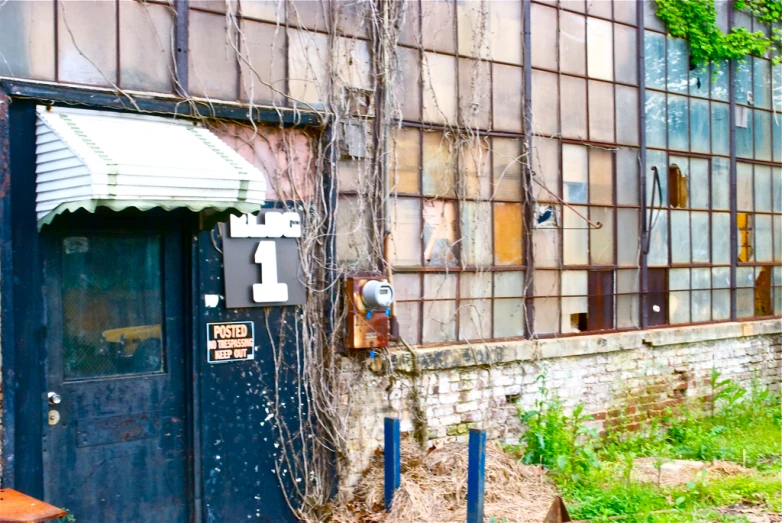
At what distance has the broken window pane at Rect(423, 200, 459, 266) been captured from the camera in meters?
7.00

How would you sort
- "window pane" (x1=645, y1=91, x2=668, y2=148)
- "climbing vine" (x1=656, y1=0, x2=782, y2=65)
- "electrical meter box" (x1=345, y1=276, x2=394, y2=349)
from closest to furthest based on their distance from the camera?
1. "electrical meter box" (x1=345, y1=276, x2=394, y2=349)
2. "window pane" (x1=645, y1=91, x2=668, y2=148)
3. "climbing vine" (x1=656, y1=0, x2=782, y2=65)

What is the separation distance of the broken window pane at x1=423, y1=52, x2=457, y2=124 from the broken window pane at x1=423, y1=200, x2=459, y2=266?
0.76m

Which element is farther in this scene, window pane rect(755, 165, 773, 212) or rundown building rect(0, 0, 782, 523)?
window pane rect(755, 165, 773, 212)

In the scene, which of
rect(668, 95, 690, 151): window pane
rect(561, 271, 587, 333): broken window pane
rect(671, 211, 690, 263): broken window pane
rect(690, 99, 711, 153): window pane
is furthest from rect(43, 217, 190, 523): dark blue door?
rect(690, 99, 711, 153): window pane

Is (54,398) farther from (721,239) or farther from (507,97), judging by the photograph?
(721,239)

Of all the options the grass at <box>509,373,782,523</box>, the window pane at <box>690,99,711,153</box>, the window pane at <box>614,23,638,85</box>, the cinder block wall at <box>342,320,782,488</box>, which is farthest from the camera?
the window pane at <box>690,99,711,153</box>

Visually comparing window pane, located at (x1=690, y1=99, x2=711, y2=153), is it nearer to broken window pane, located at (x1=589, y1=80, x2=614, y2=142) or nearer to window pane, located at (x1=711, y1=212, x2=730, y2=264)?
window pane, located at (x1=711, y1=212, x2=730, y2=264)

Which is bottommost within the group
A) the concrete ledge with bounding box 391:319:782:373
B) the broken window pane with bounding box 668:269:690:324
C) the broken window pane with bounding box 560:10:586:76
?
the concrete ledge with bounding box 391:319:782:373

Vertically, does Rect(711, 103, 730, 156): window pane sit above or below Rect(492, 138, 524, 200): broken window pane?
above

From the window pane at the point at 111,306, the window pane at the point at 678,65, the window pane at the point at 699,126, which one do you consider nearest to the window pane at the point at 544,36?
the window pane at the point at 678,65

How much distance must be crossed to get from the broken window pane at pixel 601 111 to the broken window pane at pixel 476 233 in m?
1.75

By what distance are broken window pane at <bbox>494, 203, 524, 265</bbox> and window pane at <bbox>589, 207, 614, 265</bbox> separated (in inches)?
41.4

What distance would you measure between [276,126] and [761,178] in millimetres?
7271

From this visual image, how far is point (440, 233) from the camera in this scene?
23.3 feet
